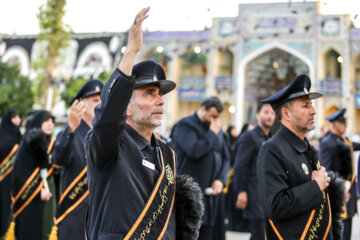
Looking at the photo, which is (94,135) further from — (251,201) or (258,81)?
(258,81)

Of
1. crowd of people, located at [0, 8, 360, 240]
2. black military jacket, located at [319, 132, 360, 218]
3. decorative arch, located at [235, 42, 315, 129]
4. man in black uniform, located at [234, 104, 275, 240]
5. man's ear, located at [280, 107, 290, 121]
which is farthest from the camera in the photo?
decorative arch, located at [235, 42, 315, 129]

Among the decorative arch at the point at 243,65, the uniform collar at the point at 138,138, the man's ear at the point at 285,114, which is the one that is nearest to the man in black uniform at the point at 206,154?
the man's ear at the point at 285,114

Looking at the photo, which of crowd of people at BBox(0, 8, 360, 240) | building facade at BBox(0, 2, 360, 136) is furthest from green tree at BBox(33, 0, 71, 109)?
crowd of people at BBox(0, 8, 360, 240)

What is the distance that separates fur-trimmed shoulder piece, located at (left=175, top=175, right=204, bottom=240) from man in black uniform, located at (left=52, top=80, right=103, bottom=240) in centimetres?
146

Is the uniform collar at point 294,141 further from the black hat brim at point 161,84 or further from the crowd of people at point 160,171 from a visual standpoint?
the black hat brim at point 161,84

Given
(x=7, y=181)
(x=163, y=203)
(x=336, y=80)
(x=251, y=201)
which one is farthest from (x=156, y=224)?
(x=336, y=80)

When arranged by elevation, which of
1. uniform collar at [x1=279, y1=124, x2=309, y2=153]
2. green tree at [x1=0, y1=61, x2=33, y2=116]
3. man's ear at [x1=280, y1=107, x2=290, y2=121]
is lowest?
uniform collar at [x1=279, y1=124, x2=309, y2=153]

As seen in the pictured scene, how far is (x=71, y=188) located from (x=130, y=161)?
1905 mm

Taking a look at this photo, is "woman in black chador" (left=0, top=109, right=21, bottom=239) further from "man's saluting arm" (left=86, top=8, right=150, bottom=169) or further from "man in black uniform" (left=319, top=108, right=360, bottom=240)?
"man's saluting arm" (left=86, top=8, right=150, bottom=169)

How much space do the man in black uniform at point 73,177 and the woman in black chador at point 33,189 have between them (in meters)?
1.47

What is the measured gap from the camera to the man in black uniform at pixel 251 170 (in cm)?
560

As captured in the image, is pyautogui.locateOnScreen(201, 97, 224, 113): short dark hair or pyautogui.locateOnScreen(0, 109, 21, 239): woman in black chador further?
pyautogui.locateOnScreen(0, 109, 21, 239): woman in black chador

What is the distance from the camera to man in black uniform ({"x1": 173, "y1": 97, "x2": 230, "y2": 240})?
5.34 metres

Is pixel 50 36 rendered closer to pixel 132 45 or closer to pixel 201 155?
pixel 201 155
